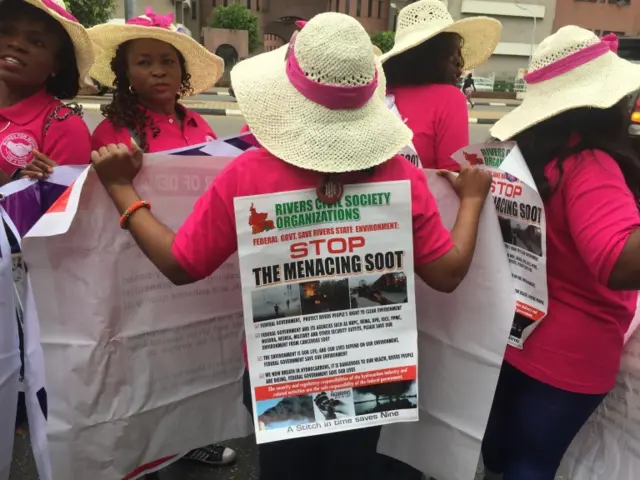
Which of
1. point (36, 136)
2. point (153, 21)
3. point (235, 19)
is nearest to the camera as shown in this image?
point (36, 136)

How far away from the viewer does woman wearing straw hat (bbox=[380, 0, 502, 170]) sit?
2.07 m

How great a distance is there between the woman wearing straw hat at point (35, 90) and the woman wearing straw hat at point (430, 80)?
115 cm

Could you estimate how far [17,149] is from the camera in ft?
5.55

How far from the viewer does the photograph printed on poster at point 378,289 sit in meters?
1.31

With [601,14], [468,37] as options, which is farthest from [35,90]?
[601,14]

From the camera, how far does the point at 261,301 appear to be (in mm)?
1265

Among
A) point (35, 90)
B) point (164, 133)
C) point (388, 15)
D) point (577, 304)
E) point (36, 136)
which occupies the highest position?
point (35, 90)

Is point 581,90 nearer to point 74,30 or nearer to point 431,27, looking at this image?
point 431,27

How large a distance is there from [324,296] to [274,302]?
12cm

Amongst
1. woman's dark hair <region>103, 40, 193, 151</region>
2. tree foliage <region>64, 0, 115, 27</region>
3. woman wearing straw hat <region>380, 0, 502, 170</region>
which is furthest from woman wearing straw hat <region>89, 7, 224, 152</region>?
tree foliage <region>64, 0, 115, 27</region>

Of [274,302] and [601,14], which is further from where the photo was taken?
[601,14]

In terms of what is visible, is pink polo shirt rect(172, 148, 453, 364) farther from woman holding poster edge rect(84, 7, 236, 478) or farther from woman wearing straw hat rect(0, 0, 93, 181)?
woman holding poster edge rect(84, 7, 236, 478)

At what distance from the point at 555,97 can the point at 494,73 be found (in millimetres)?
30895

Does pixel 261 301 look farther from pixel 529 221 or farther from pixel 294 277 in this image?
pixel 529 221
